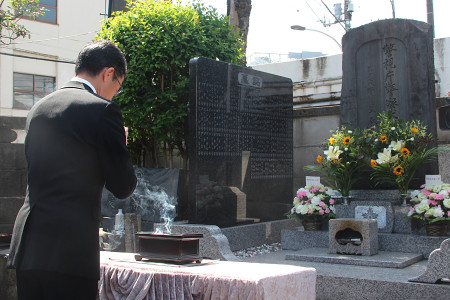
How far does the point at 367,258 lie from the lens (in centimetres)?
532

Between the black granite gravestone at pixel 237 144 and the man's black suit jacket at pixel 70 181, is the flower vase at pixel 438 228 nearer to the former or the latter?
the black granite gravestone at pixel 237 144

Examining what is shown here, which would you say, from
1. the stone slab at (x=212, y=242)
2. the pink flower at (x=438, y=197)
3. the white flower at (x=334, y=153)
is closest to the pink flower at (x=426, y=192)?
the pink flower at (x=438, y=197)

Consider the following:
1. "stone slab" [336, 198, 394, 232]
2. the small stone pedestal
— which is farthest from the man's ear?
→ "stone slab" [336, 198, 394, 232]

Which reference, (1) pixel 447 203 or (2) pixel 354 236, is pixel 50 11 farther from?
(1) pixel 447 203

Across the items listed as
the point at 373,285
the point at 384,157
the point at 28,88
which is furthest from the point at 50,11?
the point at 373,285

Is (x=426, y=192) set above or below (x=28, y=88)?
below

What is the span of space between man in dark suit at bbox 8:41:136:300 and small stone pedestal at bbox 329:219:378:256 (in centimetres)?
397

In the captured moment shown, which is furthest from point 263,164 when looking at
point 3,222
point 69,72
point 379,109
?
point 69,72

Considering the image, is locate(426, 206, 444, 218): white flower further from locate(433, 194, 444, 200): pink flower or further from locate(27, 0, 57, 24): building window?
locate(27, 0, 57, 24): building window

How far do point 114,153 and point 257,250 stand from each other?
501 cm

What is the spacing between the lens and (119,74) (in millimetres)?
2283

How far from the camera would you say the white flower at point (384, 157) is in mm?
6160

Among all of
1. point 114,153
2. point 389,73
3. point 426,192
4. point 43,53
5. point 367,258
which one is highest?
point 43,53

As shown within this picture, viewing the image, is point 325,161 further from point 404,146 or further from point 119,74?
point 119,74
